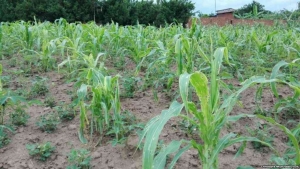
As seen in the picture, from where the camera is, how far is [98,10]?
53.3 ft

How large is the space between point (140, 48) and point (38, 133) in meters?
1.33

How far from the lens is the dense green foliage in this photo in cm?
1543

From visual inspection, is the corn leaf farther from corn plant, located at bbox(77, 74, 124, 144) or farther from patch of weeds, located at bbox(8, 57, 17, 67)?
patch of weeds, located at bbox(8, 57, 17, 67)

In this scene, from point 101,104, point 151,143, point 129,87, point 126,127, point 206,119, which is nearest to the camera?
point 151,143

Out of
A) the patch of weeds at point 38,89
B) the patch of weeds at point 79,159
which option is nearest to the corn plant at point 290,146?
the patch of weeds at point 79,159

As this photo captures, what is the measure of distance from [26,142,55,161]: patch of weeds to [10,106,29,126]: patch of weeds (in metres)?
0.29

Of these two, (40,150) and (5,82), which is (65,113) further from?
(5,82)

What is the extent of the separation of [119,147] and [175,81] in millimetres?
962

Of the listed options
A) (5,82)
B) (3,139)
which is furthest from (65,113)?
(5,82)

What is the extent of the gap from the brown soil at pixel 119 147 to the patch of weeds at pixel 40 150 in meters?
0.03

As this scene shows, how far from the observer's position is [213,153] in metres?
1.21

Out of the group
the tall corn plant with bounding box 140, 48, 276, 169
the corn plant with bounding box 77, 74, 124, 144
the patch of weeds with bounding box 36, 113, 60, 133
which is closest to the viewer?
the tall corn plant with bounding box 140, 48, 276, 169

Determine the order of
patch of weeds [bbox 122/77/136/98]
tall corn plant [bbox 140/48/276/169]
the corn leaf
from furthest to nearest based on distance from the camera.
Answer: patch of weeds [bbox 122/77/136/98] < tall corn plant [bbox 140/48/276/169] < the corn leaf

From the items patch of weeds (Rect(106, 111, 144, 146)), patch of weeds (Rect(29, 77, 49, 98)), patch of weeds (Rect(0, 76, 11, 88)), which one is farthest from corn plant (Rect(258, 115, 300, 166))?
patch of weeds (Rect(0, 76, 11, 88))
